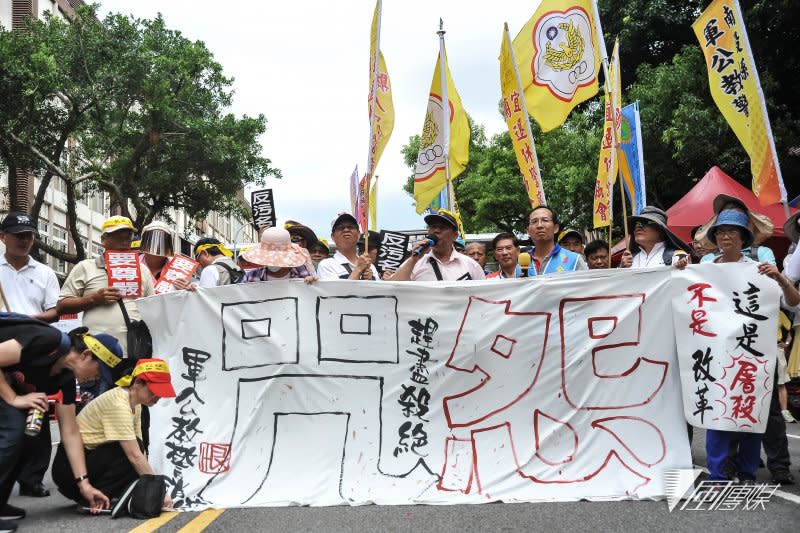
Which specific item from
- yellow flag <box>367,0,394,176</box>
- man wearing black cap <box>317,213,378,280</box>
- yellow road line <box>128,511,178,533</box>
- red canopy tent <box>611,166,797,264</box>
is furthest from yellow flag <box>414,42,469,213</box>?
yellow road line <box>128,511,178,533</box>

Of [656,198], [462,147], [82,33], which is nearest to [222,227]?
[82,33]

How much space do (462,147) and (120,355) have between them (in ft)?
20.4

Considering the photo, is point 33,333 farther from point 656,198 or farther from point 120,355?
point 656,198

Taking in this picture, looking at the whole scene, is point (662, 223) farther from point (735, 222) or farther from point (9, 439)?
point (9, 439)

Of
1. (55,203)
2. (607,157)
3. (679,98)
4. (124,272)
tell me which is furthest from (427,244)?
(55,203)

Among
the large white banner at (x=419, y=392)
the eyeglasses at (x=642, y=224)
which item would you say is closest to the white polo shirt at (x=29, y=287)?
the large white banner at (x=419, y=392)

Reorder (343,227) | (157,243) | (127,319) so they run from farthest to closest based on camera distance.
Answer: (157,243)
(343,227)
(127,319)

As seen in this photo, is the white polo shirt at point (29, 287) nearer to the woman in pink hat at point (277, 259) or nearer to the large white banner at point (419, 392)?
the large white banner at point (419, 392)

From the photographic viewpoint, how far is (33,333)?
4.39 m

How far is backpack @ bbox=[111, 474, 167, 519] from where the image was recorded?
4551 millimetres

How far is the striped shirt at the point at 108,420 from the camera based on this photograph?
4.71 m

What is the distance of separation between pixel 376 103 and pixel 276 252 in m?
2.11

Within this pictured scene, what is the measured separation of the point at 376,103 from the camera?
7098 millimetres

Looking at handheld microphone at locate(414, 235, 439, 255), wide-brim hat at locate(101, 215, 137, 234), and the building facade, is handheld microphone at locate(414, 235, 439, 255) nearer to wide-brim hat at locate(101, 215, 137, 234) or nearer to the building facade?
wide-brim hat at locate(101, 215, 137, 234)
